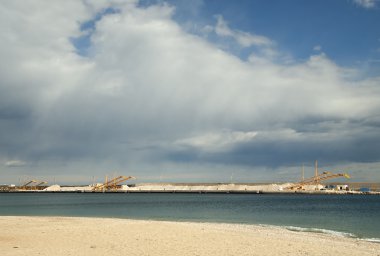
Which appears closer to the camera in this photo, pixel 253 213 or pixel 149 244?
pixel 149 244

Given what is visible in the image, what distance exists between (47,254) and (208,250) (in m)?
7.90

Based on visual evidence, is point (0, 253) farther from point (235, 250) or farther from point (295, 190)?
point (295, 190)

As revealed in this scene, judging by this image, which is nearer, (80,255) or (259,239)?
(80,255)

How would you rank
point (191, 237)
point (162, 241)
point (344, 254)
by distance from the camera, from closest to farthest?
1. point (344, 254)
2. point (162, 241)
3. point (191, 237)

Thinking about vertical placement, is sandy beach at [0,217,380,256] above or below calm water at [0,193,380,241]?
above

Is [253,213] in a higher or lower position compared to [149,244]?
lower

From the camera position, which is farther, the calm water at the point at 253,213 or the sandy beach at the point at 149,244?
the calm water at the point at 253,213

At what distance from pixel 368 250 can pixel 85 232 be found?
1810 cm

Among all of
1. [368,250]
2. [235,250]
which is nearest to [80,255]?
[235,250]

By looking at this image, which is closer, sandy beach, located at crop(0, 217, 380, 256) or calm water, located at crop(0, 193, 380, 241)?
sandy beach, located at crop(0, 217, 380, 256)

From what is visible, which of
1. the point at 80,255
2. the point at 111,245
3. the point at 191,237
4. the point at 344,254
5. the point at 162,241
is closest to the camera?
the point at 80,255

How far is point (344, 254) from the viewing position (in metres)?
20.1

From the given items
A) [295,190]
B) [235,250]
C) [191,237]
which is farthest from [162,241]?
[295,190]

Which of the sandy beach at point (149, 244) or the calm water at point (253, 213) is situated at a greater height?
the sandy beach at point (149, 244)
